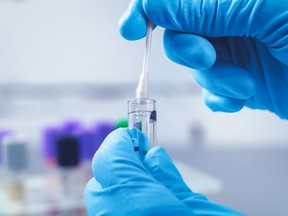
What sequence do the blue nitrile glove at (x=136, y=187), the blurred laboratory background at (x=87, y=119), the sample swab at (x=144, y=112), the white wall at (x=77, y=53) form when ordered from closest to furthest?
the blue nitrile glove at (x=136, y=187) < the sample swab at (x=144, y=112) < the blurred laboratory background at (x=87, y=119) < the white wall at (x=77, y=53)

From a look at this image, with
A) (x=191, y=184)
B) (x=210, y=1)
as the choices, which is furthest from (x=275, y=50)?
(x=191, y=184)

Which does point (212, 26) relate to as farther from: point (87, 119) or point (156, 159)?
point (87, 119)

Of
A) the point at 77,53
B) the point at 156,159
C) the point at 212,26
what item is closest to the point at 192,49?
the point at 212,26

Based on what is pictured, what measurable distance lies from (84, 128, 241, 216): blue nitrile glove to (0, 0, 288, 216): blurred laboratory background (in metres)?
0.96

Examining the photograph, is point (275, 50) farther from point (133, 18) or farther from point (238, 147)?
point (238, 147)

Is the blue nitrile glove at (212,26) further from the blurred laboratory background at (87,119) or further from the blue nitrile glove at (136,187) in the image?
the blurred laboratory background at (87,119)

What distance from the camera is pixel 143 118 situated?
673mm

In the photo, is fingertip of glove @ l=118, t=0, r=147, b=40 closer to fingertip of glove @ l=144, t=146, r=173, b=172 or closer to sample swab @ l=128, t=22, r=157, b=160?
sample swab @ l=128, t=22, r=157, b=160

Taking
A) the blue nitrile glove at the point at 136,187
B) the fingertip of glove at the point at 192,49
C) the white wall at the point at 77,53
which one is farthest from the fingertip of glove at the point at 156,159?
the white wall at the point at 77,53

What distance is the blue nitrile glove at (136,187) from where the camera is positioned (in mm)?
518

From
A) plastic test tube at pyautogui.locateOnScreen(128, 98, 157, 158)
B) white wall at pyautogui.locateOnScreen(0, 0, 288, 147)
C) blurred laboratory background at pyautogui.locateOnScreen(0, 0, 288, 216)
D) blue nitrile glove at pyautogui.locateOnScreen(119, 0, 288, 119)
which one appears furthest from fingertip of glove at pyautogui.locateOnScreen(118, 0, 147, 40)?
white wall at pyautogui.locateOnScreen(0, 0, 288, 147)

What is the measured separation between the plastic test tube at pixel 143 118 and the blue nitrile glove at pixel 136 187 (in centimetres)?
4

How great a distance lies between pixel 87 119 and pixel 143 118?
5.38 ft

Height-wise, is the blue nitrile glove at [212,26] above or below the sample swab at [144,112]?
above
